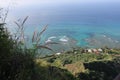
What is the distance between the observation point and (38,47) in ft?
9.56

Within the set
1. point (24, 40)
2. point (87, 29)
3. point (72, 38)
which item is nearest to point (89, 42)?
point (72, 38)

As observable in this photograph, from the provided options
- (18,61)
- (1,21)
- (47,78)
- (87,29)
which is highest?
(1,21)

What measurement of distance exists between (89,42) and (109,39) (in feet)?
23.1

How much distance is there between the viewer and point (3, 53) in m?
2.79

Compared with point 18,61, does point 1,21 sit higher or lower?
higher

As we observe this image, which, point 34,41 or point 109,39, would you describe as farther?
point 109,39

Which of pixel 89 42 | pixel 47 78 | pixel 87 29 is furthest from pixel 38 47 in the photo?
pixel 87 29

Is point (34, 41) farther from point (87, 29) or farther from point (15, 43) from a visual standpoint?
point (87, 29)

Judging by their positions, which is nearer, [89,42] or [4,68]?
[4,68]

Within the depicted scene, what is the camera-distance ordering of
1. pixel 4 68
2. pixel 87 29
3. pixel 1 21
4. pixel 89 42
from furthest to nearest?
pixel 87 29, pixel 89 42, pixel 1 21, pixel 4 68

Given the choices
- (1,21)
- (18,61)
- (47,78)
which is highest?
(1,21)

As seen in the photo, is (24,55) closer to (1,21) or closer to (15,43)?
(15,43)

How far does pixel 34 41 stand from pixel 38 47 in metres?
0.10

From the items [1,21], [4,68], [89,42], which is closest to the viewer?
[4,68]
